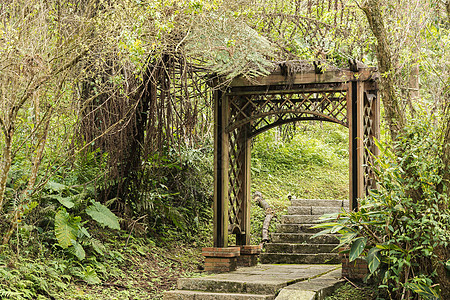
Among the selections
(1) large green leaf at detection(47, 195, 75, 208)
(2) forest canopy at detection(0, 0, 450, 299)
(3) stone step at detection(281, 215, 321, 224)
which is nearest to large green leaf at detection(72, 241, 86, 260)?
(2) forest canopy at detection(0, 0, 450, 299)

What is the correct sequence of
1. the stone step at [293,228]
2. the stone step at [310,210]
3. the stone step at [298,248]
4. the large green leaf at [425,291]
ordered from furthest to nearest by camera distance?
the stone step at [310,210], the stone step at [293,228], the stone step at [298,248], the large green leaf at [425,291]

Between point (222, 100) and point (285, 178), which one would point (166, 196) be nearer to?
point (222, 100)

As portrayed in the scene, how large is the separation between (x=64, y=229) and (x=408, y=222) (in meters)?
4.55

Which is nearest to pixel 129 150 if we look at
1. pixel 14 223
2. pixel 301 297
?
pixel 14 223

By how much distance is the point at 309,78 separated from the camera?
8.42 m

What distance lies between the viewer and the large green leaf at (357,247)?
6.27m

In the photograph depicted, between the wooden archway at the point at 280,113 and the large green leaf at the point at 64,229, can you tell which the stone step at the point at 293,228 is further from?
the large green leaf at the point at 64,229

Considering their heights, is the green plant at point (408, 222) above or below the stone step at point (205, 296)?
above

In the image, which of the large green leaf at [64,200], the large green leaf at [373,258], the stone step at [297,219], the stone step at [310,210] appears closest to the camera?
the large green leaf at [373,258]

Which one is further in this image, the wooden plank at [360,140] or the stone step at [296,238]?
the stone step at [296,238]

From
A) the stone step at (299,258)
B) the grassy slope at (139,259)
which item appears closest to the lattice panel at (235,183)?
the grassy slope at (139,259)

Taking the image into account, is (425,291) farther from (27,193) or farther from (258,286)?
(27,193)

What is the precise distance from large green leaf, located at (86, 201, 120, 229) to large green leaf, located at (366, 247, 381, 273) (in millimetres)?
3868

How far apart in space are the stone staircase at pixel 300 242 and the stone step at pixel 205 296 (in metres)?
3.28
